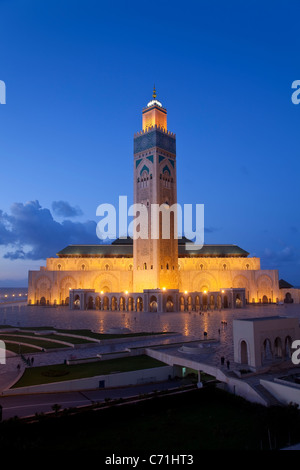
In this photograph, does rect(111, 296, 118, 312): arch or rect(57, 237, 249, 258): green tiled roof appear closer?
rect(111, 296, 118, 312): arch

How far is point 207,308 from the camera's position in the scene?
44.2m

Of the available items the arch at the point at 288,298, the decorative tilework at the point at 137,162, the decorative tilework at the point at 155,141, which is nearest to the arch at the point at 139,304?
the decorative tilework at the point at 137,162

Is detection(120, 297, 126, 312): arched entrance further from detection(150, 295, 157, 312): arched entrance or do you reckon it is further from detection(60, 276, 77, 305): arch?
detection(60, 276, 77, 305): arch

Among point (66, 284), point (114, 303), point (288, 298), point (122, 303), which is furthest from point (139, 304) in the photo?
point (288, 298)

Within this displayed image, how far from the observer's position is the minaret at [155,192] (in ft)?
147

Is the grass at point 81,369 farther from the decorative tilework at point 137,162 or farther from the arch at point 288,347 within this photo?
the decorative tilework at point 137,162

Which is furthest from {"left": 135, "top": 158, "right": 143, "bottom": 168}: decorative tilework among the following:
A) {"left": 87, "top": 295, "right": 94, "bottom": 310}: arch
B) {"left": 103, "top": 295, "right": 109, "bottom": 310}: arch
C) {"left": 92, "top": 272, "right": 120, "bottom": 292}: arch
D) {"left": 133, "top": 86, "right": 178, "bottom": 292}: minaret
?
{"left": 87, "top": 295, "right": 94, "bottom": 310}: arch

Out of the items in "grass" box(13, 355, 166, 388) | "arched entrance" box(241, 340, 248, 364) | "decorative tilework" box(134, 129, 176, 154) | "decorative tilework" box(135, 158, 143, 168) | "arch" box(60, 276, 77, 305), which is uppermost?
"decorative tilework" box(134, 129, 176, 154)

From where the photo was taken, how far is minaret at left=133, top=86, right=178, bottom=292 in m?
44.8

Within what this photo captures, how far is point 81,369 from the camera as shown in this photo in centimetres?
1555

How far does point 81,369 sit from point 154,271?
29.0m

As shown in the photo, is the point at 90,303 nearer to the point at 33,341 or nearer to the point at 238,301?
the point at 238,301

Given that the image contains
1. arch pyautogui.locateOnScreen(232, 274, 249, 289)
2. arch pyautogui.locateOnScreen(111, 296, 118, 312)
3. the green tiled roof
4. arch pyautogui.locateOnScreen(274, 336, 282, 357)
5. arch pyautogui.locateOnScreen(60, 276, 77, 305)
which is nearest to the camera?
arch pyautogui.locateOnScreen(274, 336, 282, 357)
